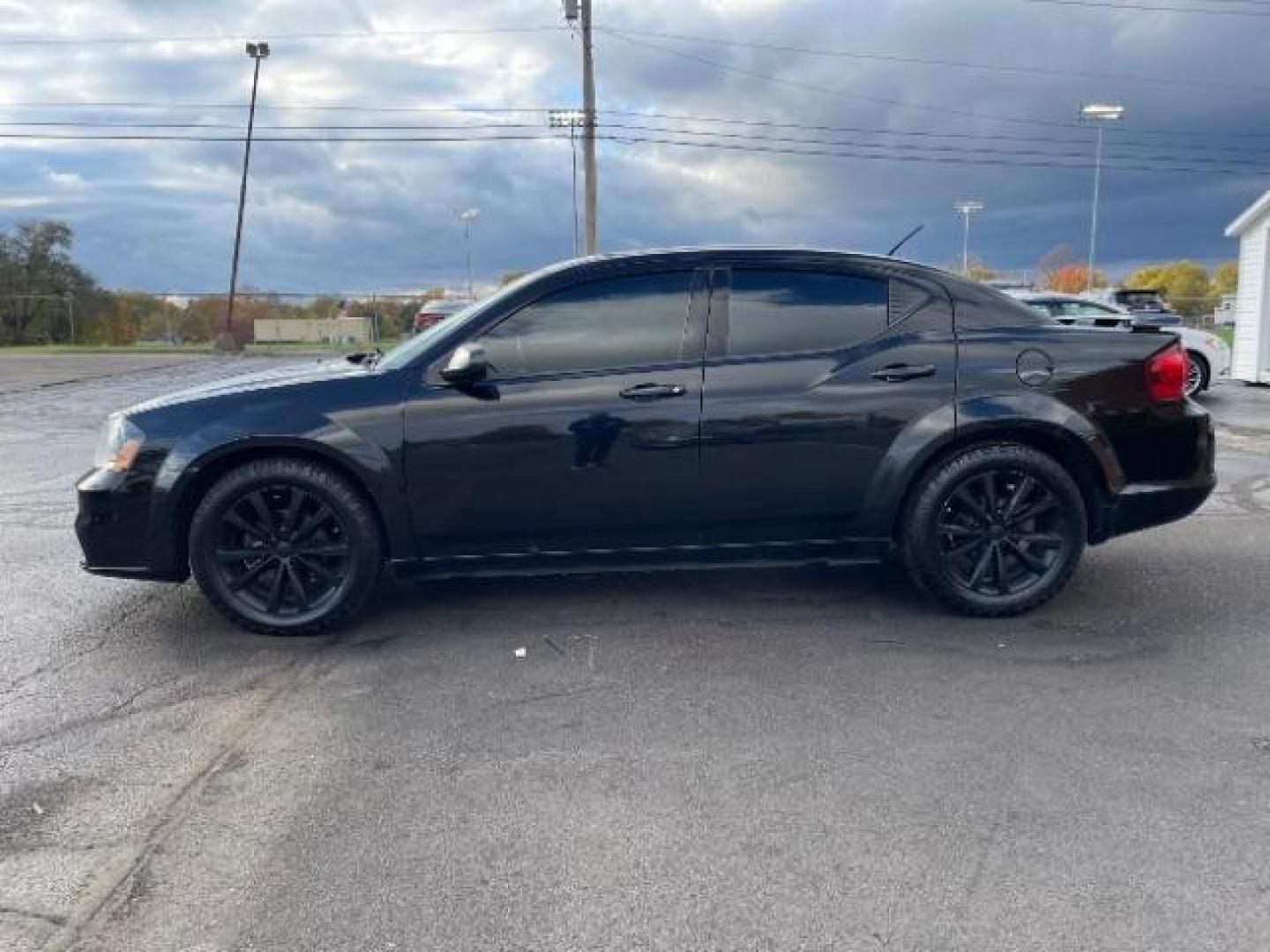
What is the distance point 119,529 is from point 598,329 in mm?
2301

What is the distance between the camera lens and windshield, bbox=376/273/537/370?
14.3 feet

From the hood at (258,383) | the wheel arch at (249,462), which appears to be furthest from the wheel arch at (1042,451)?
the hood at (258,383)

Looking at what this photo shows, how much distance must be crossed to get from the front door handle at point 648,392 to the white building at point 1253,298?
56.8 feet

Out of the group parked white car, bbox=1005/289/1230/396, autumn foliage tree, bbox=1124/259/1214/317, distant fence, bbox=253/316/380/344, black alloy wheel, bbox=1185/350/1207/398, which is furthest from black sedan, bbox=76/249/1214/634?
autumn foliage tree, bbox=1124/259/1214/317

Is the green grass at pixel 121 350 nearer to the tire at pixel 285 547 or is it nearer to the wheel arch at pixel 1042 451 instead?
the tire at pixel 285 547

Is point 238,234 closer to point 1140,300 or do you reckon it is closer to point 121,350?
point 121,350

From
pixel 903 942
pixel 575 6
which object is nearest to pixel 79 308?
pixel 575 6

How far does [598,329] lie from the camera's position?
4.32m

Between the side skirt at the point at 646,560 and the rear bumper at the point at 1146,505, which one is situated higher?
the rear bumper at the point at 1146,505

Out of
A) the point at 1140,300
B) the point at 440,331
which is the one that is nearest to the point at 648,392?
the point at 440,331

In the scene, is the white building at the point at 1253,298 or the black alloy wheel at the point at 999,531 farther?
the white building at the point at 1253,298

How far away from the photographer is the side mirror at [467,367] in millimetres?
4102

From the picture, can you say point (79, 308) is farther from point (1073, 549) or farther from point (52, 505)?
point (1073, 549)

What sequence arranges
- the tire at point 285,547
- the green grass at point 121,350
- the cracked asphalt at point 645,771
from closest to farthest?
the cracked asphalt at point 645,771
the tire at point 285,547
the green grass at point 121,350
